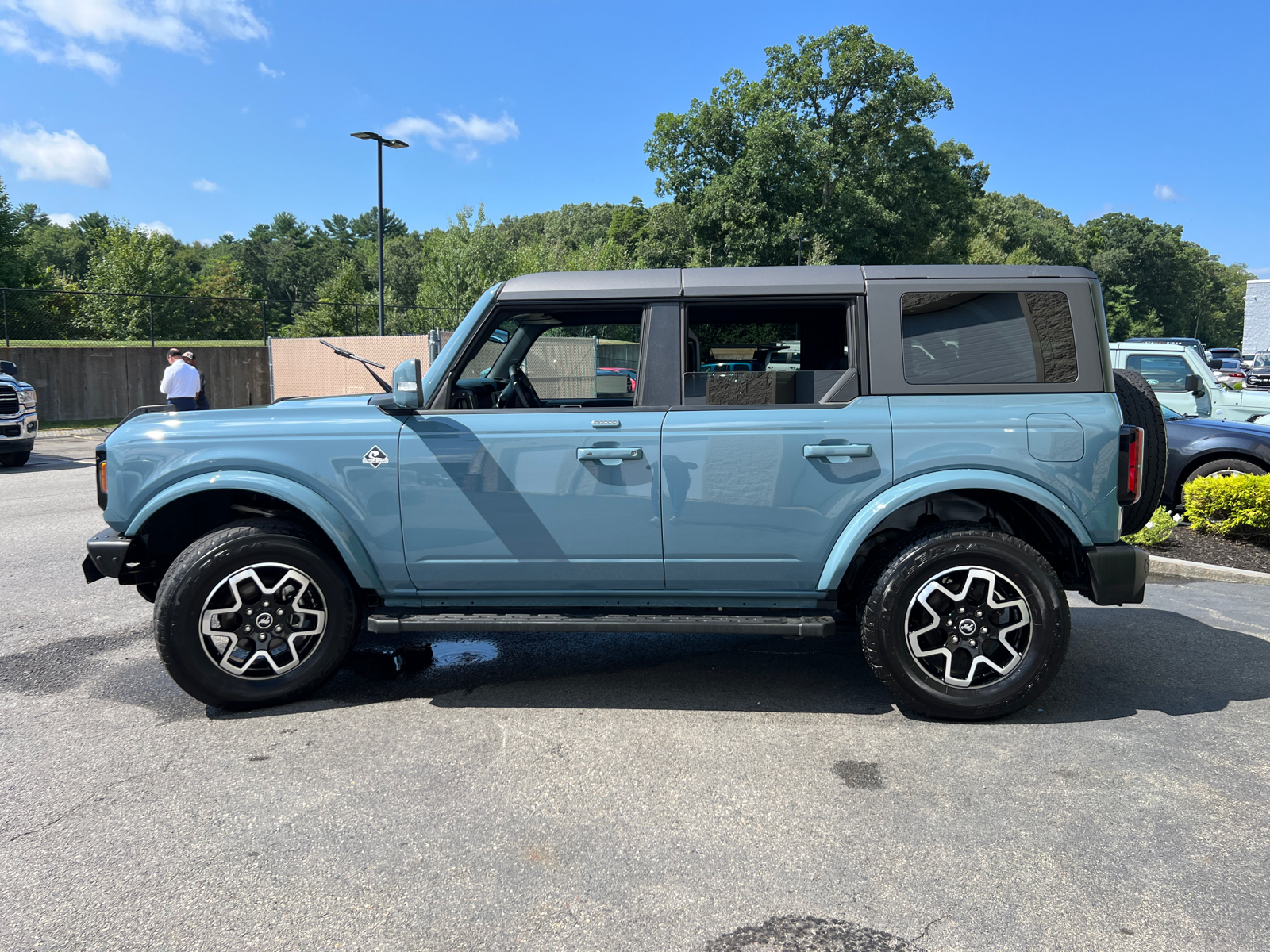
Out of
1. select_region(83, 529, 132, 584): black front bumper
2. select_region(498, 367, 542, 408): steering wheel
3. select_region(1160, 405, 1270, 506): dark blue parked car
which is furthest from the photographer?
select_region(1160, 405, 1270, 506): dark blue parked car

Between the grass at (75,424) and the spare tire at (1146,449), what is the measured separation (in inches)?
908

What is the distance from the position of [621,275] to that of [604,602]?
5.06 feet

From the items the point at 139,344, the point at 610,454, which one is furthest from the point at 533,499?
the point at 139,344

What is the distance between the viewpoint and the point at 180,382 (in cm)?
1336

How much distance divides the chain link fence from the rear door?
78.8ft

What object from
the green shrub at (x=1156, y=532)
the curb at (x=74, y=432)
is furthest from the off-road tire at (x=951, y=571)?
the curb at (x=74, y=432)

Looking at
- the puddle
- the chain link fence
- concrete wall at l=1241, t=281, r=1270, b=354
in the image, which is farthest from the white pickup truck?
concrete wall at l=1241, t=281, r=1270, b=354

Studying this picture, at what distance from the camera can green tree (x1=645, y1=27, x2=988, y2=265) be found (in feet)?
157

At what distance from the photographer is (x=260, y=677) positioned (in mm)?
4055

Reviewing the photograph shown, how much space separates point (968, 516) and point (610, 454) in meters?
1.71

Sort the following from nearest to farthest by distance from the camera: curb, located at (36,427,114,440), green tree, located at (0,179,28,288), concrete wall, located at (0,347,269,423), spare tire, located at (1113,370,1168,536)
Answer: spare tire, located at (1113,370,1168,536), curb, located at (36,427,114,440), concrete wall, located at (0,347,269,423), green tree, located at (0,179,28,288)

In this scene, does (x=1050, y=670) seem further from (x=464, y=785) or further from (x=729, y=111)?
(x=729, y=111)

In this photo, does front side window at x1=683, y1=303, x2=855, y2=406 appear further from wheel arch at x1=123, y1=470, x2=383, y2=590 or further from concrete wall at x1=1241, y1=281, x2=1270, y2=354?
concrete wall at x1=1241, y1=281, x2=1270, y2=354

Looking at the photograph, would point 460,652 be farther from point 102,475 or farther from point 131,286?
point 131,286
